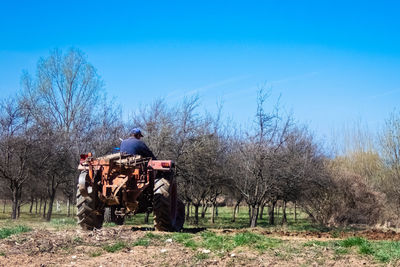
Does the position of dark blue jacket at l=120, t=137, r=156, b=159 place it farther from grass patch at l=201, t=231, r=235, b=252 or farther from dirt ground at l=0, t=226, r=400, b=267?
grass patch at l=201, t=231, r=235, b=252

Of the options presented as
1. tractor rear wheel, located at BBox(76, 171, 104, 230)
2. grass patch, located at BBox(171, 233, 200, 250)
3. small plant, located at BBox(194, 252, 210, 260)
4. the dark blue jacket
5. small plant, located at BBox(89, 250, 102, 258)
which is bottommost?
small plant, located at BBox(89, 250, 102, 258)

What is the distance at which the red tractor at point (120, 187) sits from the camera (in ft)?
32.2

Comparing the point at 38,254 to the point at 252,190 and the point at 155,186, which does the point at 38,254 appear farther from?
the point at 252,190

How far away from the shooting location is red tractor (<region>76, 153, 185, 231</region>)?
9.80m

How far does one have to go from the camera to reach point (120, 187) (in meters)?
9.66

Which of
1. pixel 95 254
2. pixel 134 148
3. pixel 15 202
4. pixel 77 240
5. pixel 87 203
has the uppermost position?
pixel 134 148

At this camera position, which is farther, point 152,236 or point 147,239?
point 152,236

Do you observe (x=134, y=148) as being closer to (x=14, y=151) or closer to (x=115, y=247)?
(x=115, y=247)

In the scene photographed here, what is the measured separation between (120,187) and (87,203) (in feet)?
3.12

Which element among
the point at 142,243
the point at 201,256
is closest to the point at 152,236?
the point at 142,243

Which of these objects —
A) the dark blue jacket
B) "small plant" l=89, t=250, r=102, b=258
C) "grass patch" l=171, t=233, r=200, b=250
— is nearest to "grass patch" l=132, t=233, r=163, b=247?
"grass patch" l=171, t=233, r=200, b=250

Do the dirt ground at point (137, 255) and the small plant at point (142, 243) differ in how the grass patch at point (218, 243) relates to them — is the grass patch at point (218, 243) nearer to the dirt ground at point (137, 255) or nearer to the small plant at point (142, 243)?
the dirt ground at point (137, 255)

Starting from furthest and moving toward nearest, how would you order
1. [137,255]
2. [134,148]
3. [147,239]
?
[134,148] < [147,239] < [137,255]

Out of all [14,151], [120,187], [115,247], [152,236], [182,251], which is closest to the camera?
[182,251]
